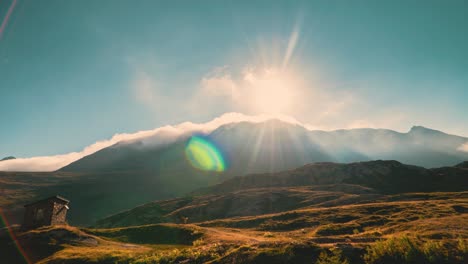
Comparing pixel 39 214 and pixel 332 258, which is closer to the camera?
pixel 332 258

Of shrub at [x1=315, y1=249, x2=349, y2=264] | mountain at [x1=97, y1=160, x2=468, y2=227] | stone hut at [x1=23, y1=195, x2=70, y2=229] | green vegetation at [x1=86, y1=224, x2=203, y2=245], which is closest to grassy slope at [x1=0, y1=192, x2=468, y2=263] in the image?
green vegetation at [x1=86, y1=224, x2=203, y2=245]

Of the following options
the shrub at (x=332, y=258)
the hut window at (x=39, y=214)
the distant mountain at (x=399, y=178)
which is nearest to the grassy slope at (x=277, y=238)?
the shrub at (x=332, y=258)

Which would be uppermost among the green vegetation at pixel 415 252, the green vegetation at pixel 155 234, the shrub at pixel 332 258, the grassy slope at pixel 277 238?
the green vegetation at pixel 415 252

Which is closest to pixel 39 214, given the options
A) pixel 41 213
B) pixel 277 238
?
pixel 41 213

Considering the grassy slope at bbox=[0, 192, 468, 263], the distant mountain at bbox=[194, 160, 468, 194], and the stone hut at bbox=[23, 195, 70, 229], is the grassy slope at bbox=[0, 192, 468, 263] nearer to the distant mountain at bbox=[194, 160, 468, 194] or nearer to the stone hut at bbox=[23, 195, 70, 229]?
the stone hut at bbox=[23, 195, 70, 229]

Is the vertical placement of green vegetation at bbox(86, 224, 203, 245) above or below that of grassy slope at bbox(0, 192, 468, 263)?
below

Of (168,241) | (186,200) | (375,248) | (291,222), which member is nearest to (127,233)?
(168,241)

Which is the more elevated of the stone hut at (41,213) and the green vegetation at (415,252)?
the green vegetation at (415,252)

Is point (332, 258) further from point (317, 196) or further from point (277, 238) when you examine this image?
point (317, 196)

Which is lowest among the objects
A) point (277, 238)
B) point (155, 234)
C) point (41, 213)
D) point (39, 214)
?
point (155, 234)

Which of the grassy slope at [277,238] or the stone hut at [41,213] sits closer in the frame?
the grassy slope at [277,238]

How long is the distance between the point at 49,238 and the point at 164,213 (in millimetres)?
110133

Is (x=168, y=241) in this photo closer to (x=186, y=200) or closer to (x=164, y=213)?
(x=164, y=213)

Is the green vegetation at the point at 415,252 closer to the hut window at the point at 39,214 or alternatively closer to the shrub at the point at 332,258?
the shrub at the point at 332,258
